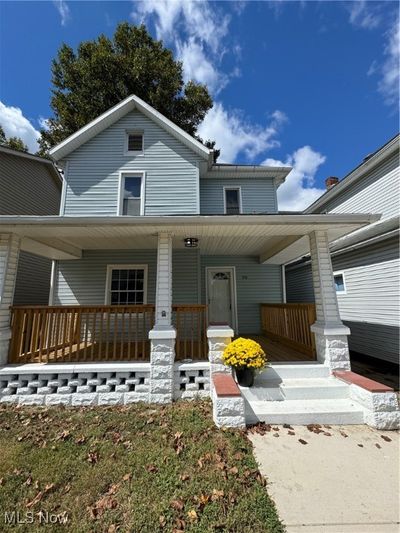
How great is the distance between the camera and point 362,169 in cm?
883

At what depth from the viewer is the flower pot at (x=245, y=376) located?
13.8ft

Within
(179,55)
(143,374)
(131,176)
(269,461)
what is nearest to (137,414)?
(143,374)

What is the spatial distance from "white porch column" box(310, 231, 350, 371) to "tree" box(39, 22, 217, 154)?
12608 mm

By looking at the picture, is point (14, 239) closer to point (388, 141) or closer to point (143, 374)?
point (143, 374)

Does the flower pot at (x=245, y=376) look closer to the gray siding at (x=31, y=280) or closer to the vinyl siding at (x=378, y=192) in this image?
the vinyl siding at (x=378, y=192)

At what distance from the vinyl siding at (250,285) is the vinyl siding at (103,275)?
119cm

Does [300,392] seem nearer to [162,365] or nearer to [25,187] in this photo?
[162,365]

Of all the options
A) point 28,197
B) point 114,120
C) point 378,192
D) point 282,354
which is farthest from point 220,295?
point 28,197

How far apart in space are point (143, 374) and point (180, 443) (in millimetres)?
1609

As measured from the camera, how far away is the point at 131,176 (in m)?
8.12

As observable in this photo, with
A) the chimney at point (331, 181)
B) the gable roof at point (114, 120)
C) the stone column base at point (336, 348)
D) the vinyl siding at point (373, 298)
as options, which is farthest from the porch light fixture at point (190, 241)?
the chimney at point (331, 181)

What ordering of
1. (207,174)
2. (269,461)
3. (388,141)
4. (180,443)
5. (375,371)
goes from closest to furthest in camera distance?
(269,461) < (180,443) < (375,371) < (388,141) < (207,174)

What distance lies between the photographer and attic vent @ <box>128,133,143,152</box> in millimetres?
8469

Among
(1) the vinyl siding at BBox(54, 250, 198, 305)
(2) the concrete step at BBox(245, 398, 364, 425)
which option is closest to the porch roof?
(1) the vinyl siding at BBox(54, 250, 198, 305)
